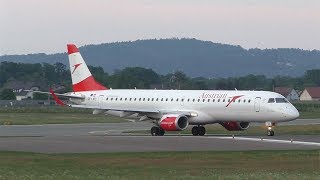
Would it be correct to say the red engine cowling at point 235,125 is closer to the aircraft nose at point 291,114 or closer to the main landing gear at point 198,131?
the main landing gear at point 198,131

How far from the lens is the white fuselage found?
2335 inches

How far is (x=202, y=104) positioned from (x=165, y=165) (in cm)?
2462

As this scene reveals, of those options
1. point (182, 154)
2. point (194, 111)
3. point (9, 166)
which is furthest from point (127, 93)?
point (9, 166)

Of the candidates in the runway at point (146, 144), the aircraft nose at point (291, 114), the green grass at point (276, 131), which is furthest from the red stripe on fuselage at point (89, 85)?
the aircraft nose at point (291, 114)

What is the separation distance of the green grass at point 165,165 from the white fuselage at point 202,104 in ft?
49.3

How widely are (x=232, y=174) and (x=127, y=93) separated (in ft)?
111

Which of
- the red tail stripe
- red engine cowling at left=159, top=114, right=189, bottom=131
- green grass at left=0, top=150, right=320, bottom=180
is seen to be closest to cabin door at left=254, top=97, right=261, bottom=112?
red engine cowling at left=159, top=114, right=189, bottom=131

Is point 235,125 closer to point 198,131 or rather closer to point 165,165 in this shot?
point 198,131

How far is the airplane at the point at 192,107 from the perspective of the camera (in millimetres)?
59438

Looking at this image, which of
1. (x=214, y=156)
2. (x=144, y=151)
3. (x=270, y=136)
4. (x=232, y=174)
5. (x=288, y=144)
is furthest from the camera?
(x=270, y=136)

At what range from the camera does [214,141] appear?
52.4m

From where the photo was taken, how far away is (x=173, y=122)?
60.0 meters

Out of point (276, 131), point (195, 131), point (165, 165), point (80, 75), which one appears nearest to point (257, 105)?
point (195, 131)

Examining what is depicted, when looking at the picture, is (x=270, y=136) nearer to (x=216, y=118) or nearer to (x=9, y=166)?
(x=216, y=118)
